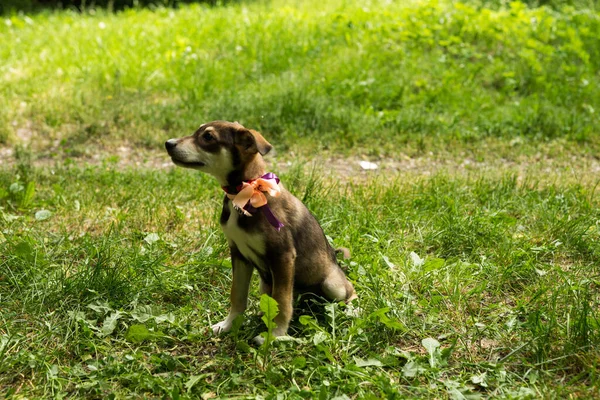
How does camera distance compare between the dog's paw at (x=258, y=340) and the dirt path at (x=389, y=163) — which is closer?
the dog's paw at (x=258, y=340)

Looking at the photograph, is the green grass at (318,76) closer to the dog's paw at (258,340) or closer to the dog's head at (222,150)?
the dog's head at (222,150)

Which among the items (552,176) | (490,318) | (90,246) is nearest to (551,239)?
(490,318)

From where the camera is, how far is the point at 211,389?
329cm

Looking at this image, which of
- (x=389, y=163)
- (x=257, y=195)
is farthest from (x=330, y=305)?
(x=389, y=163)

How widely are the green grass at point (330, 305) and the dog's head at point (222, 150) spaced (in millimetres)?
911

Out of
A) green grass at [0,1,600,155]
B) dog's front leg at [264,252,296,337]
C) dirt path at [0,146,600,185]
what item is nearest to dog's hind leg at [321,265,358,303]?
dog's front leg at [264,252,296,337]

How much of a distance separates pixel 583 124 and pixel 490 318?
4.49 meters

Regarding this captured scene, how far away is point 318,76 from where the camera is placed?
8219 mm

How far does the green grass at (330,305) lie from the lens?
330 centimetres

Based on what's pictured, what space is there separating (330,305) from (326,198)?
170cm

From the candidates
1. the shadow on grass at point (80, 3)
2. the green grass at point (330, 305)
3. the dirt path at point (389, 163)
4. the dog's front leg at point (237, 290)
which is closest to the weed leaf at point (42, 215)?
the green grass at point (330, 305)

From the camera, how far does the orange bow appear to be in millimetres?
3354

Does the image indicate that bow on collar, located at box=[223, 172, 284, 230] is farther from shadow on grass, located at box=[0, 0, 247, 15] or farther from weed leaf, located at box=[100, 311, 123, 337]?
shadow on grass, located at box=[0, 0, 247, 15]

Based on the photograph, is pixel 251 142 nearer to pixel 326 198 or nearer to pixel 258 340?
pixel 258 340
